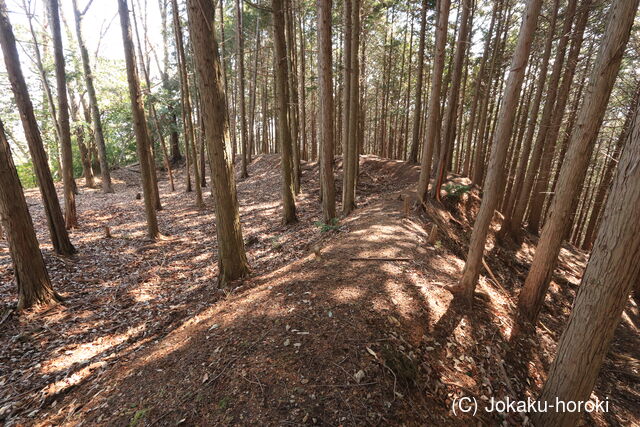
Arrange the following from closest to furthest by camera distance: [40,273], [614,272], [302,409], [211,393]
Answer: [614,272]
[302,409]
[211,393]
[40,273]

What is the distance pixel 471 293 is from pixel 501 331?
77cm

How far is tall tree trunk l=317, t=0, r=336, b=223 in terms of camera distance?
7.57m

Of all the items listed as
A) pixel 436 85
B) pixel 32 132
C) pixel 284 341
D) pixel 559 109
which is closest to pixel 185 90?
pixel 32 132

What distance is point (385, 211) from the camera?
384 inches

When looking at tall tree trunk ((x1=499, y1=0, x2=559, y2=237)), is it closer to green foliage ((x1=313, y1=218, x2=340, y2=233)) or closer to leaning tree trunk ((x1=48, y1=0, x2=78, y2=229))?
green foliage ((x1=313, y1=218, x2=340, y2=233))

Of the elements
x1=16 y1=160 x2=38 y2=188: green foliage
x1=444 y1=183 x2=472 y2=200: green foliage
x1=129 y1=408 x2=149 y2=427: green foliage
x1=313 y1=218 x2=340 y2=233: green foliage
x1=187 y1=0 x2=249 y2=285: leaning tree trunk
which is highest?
x1=187 y1=0 x2=249 y2=285: leaning tree trunk

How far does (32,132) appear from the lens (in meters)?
6.58

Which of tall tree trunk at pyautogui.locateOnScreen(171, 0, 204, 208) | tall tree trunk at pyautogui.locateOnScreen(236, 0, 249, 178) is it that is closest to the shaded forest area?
tall tree trunk at pyautogui.locateOnScreen(171, 0, 204, 208)

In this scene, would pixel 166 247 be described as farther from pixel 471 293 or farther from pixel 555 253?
pixel 555 253

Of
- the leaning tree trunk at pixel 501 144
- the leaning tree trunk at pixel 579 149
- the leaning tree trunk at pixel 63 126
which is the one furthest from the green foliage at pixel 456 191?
the leaning tree trunk at pixel 63 126

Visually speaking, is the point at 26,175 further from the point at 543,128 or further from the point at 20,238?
the point at 543,128

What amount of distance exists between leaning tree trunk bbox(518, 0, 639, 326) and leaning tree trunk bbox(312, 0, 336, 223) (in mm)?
5449

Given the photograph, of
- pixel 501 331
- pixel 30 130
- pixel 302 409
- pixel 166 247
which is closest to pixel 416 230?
pixel 501 331

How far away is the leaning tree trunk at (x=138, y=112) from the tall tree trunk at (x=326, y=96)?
554 centimetres
